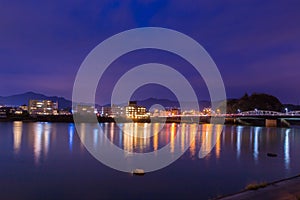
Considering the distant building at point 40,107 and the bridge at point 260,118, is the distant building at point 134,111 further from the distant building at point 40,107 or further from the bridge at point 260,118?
the distant building at point 40,107

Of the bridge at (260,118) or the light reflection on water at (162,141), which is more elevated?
the bridge at (260,118)

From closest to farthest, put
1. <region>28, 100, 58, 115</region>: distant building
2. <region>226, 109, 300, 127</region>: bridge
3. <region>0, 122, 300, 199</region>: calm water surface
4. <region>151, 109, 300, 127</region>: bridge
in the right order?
<region>0, 122, 300, 199</region>: calm water surface
<region>226, 109, 300, 127</region>: bridge
<region>151, 109, 300, 127</region>: bridge
<region>28, 100, 58, 115</region>: distant building

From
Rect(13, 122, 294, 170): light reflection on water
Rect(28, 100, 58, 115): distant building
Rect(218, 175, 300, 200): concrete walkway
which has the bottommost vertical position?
Rect(13, 122, 294, 170): light reflection on water

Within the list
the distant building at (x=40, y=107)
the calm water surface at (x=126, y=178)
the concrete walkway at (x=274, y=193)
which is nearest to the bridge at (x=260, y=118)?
the calm water surface at (x=126, y=178)

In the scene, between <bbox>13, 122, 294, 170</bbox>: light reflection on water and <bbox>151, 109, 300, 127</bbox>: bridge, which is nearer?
<bbox>13, 122, 294, 170</bbox>: light reflection on water

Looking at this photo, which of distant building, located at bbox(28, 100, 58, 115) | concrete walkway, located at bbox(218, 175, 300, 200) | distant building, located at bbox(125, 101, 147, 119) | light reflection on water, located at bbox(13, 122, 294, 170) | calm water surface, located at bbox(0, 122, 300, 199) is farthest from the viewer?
distant building, located at bbox(28, 100, 58, 115)

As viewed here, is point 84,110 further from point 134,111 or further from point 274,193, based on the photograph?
point 274,193

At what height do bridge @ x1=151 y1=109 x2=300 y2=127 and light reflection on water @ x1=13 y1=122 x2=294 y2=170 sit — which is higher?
bridge @ x1=151 y1=109 x2=300 y2=127

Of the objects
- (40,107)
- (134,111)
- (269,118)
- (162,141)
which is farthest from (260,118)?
(40,107)

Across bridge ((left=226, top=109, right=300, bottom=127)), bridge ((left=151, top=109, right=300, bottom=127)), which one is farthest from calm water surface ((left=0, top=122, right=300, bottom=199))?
bridge ((left=151, top=109, right=300, bottom=127))

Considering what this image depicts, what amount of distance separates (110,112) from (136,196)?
610ft

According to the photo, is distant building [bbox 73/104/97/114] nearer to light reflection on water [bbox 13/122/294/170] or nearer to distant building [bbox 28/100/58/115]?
distant building [bbox 28/100/58/115]

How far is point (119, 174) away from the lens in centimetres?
1769

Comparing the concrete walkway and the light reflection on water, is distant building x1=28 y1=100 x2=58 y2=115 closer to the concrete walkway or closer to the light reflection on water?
the light reflection on water
